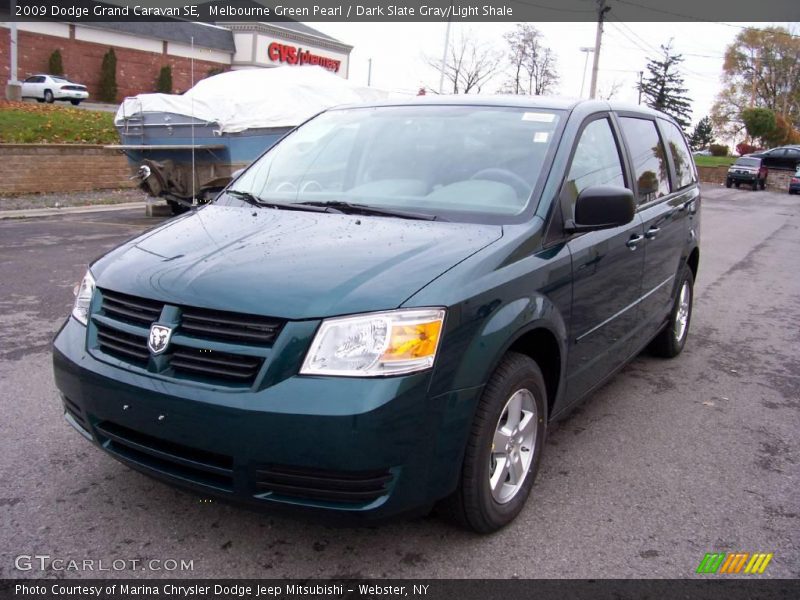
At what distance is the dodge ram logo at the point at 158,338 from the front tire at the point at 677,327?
3.95m

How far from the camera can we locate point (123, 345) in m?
2.79

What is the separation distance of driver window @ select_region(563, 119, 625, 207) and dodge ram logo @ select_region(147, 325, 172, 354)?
6.32 feet

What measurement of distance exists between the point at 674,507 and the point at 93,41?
172ft

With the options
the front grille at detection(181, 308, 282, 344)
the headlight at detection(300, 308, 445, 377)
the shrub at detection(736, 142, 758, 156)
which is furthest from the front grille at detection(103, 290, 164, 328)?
the shrub at detection(736, 142, 758, 156)

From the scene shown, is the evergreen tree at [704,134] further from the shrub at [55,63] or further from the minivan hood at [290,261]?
the minivan hood at [290,261]

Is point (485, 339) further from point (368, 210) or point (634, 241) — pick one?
point (634, 241)

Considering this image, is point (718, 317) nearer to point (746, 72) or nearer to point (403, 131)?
point (403, 131)

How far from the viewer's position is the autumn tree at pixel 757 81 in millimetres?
70312

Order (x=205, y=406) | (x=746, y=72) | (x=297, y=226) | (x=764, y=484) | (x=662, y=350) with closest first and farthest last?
(x=205, y=406), (x=297, y=226), (x=764, y=484), (x=662, y=350), (x=746, y=72)

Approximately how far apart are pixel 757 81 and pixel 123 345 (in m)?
80.3

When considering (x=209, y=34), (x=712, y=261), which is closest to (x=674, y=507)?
(x=712, y=261)

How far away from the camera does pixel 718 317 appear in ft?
24.5

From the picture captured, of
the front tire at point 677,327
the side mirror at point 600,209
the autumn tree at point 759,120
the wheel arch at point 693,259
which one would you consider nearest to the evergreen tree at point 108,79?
the autumn tree at point 759,120

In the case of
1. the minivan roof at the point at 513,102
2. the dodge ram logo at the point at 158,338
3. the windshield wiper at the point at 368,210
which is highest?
the minivan roof at the point at 513,102
